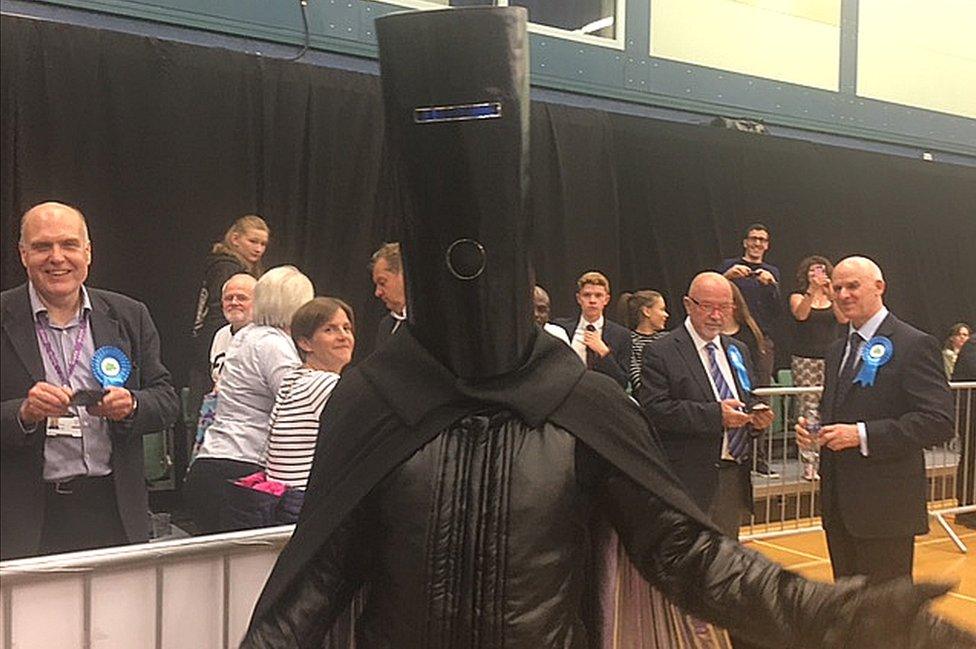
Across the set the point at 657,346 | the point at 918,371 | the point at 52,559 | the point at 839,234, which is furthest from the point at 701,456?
the point at 52,559

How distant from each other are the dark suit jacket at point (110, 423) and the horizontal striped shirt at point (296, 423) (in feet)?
0.96

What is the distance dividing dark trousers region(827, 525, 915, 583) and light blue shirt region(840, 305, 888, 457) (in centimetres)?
27

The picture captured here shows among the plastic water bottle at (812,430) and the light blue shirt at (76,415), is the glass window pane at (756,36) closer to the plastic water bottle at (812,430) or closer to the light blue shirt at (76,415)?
the plastic water bottle at (812,430)

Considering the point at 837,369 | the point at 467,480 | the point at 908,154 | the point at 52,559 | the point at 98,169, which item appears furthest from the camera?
the point at 908,154

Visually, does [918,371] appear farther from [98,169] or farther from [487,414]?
[98,169]

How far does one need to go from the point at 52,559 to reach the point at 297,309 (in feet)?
3.20

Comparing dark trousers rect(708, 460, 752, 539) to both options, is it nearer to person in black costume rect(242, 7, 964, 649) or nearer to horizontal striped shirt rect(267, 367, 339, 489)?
horizontal striped shirt rect(267, 367, 339, 489)

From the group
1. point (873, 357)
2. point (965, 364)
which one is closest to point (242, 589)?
point (873, 357)

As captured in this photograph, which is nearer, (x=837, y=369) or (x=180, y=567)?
(x=180, y=567)

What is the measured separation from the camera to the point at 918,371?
287 centimetres

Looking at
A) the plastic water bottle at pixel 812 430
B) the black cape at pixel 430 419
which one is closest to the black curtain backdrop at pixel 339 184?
the black cape at pixel 430 419

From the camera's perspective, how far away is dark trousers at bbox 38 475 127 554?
2.29 meters

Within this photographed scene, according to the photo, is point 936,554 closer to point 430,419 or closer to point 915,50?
point 915,50

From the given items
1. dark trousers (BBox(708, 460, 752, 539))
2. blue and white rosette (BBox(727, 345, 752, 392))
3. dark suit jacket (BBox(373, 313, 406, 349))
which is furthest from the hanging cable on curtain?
dark trousers (BBox(708, 460, 752, 539))
